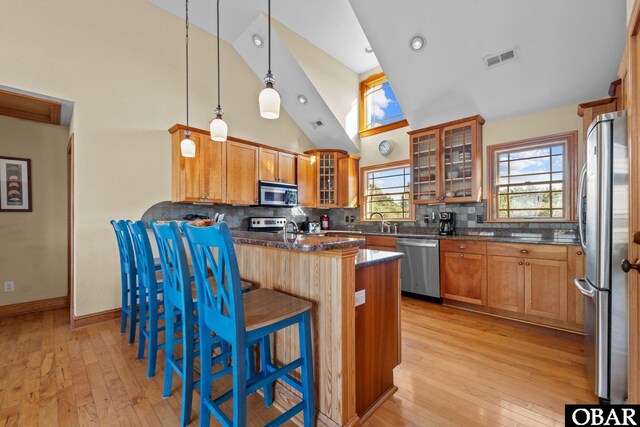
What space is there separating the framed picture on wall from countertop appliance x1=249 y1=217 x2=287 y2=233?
106 inches

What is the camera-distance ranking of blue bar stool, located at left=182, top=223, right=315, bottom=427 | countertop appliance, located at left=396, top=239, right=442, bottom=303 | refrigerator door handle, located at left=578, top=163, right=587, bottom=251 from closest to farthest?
blue bar stool, located at left=182, top=223, right=315, bottom=427 < refrigerator door handle, located at left=578, top=163, right=587, bottom=251 < countertop appliance, located at left=396, top=239, right=442, bottom=303

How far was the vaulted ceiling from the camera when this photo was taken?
8.87 ft

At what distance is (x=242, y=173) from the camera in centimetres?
407

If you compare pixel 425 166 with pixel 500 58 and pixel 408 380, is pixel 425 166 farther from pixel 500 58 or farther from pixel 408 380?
pixel 408 380


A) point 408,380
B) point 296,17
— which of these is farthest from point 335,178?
point 408,380

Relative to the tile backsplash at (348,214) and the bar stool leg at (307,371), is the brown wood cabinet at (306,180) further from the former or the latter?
the bar stool leg at (307,371)

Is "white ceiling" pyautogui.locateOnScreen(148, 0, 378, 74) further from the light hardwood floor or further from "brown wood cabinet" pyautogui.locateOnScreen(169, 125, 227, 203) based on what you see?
the light hardwood floor

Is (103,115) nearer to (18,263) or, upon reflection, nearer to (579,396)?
(18,263)

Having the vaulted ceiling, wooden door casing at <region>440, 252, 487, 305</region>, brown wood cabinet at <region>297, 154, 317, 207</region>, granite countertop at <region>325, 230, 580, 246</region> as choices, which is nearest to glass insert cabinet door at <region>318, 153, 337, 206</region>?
brown wood cabinet at <region>297, 154, 317, 207</region>

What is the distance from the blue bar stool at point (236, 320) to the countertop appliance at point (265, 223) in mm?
2989

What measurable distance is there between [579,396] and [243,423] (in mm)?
2092

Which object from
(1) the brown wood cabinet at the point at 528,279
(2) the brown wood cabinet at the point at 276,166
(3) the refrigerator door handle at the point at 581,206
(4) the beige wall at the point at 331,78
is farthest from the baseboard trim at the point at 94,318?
(3) the refrigerator door handle at the point at 581,206

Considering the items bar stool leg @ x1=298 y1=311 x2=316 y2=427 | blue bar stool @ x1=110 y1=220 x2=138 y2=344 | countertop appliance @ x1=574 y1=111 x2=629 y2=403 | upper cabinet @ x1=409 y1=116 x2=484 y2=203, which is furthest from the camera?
upper cabinet @ x1=409 y1=116 x2=484 y2=203

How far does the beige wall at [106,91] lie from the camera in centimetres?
273
